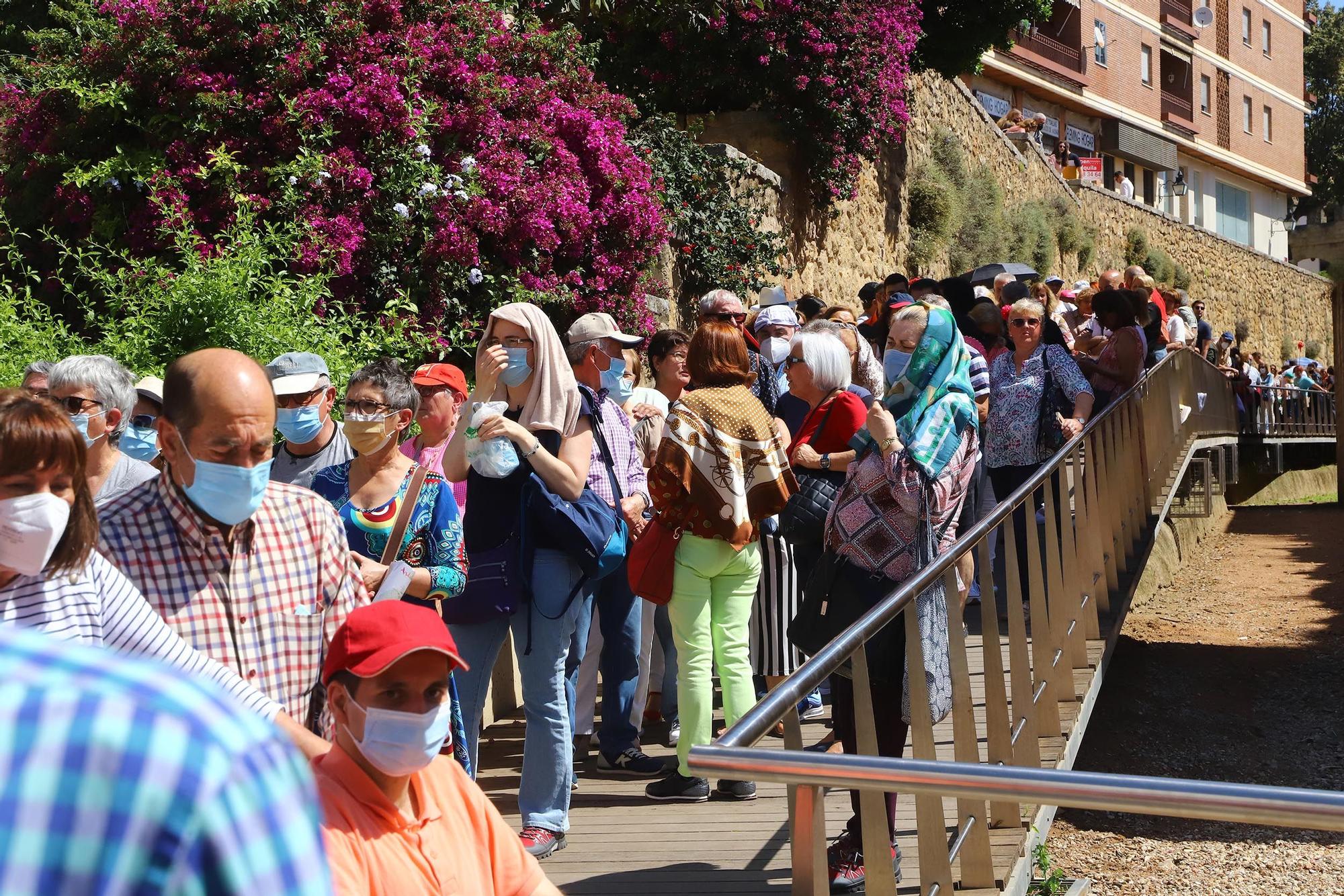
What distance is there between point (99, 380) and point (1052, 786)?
3.60 meters

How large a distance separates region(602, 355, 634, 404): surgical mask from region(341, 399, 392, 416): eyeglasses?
1.93m

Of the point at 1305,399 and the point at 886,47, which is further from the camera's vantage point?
the point at 1305,399

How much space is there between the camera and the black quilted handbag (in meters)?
5.63

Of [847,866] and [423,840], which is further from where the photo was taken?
[847,866]

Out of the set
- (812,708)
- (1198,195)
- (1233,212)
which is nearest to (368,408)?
(812,708)

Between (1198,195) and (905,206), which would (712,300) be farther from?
(1198,195)

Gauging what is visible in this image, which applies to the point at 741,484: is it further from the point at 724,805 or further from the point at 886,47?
the point at 886,47

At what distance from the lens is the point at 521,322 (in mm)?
4785

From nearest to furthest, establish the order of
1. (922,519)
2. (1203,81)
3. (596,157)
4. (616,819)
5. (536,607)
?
(922,519), (536,607), (616,819), (596,157), (1203,81)

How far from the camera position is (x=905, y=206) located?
1945 cm

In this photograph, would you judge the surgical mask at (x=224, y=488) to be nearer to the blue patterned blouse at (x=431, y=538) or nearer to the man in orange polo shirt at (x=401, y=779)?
the man in orange polo shirt at (x=401, y=779)

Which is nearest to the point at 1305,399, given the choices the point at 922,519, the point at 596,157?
the point at 596,157

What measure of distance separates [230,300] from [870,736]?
16.9 feet

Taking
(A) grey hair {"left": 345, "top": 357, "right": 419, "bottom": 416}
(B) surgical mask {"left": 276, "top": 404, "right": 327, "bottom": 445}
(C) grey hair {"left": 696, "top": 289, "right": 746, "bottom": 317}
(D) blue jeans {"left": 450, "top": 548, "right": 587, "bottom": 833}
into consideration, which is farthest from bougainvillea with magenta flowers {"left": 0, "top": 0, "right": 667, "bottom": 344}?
(D) blue jeans {"left": 450, "top": 548, "right": 587, "bottom": 833}
